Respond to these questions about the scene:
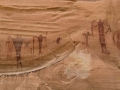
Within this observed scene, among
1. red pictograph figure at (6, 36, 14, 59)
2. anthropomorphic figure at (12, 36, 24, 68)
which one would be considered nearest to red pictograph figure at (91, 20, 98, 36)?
anthropomorphic figure at (12, 36, 24, 68)

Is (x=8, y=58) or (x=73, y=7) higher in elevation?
(x=73, y=7)

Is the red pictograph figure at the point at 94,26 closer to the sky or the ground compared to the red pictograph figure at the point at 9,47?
closer to the sky

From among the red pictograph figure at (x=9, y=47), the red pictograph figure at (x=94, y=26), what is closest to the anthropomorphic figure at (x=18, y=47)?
the red pictograph figure at (x=9, y=47)

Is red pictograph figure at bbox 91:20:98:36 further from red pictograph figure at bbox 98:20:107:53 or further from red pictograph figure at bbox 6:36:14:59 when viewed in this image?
red pictograph figure at bbox 6:36:14:59

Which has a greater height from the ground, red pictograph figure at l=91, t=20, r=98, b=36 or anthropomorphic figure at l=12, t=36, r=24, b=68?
red pictograph figure at l=91, t=20, r=98, b=36

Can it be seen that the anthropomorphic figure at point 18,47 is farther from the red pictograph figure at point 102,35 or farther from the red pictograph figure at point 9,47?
the red pictograph figure at point 102,35

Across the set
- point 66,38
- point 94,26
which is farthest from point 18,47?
point 94,26

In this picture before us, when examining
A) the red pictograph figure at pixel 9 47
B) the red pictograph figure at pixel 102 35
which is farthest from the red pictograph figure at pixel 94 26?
the red pictograph figure at pixel 9 47

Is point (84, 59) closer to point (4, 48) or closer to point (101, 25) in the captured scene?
point (101, 25)

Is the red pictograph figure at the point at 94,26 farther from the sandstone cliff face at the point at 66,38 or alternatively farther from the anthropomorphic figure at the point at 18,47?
the anthropomorphic figure at the point at 18,47

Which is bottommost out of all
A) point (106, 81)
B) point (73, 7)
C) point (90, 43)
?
point (106, 81)

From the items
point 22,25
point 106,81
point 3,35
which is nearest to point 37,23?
point 22,25
